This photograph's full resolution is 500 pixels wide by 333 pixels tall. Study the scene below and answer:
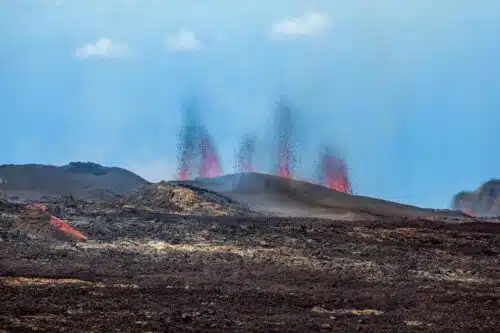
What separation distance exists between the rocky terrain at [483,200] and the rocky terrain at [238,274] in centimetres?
5056

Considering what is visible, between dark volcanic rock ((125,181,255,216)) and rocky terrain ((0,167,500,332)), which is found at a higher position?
dark volcanic rock ((125,181,255,216))

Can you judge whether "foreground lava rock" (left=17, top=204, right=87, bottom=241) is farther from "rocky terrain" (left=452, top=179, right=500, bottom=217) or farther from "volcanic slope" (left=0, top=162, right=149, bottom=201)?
"rocky terrain" (left=452, top=179, right=500, bottom=217)

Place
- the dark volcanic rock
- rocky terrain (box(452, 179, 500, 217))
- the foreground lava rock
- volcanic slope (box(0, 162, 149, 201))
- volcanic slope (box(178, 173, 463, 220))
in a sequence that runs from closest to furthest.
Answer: the foreground lava rock → the dark volcanic rock → volcanic slope (box(178, 173, 463, 220)) → volcanic slope (box(0, 162, 149, 201)) → rocky terrain (box(452, 179, 500, 217))

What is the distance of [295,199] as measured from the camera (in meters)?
70.4

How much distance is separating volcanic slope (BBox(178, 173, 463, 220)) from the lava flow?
666 inches

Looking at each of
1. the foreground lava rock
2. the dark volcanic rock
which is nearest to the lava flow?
the dark volcanic rock

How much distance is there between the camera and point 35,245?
27.2 m

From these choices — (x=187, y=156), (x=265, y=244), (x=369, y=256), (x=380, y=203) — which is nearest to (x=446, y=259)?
(x=369, y=256)

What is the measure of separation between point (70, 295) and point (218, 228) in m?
17.8

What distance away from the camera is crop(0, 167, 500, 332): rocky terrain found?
1546cm

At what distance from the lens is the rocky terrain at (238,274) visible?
50.7ft

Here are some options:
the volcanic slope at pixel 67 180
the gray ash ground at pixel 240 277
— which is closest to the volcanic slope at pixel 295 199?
the volcanic slope at pixel 67 180

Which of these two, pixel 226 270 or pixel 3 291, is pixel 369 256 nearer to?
pixel 226 270

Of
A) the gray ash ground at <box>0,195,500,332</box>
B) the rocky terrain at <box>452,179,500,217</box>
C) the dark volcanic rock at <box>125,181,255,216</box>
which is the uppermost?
the rocky terrain at <box>452,179,500,217</box>
